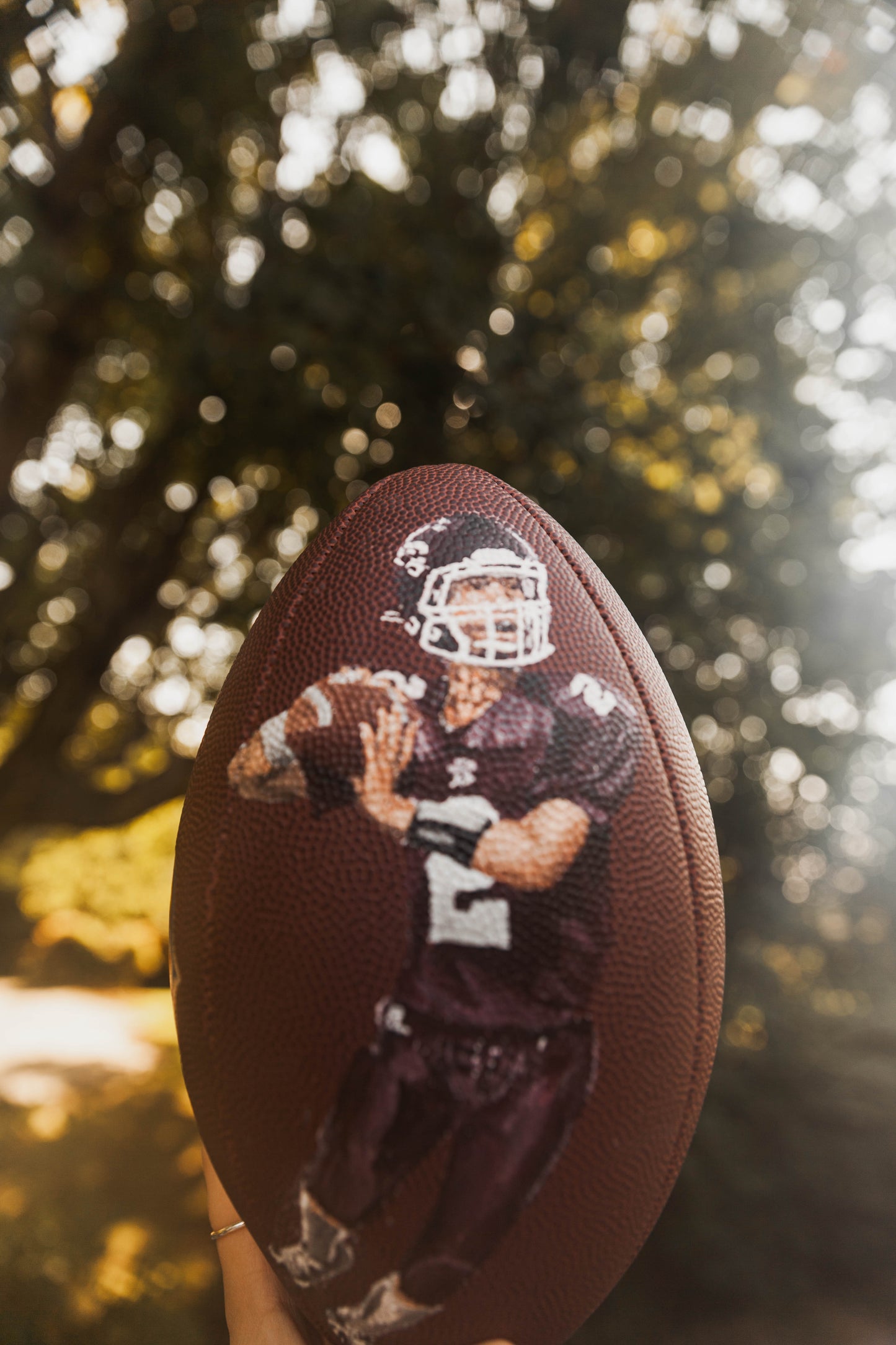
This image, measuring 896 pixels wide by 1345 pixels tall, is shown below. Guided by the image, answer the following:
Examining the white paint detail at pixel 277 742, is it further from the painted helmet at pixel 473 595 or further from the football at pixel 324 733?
the painted helmet at pixel 473 595

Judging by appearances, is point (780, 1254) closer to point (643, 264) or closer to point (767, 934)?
point (767, 934)

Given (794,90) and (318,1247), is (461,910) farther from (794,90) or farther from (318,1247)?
(794,90)

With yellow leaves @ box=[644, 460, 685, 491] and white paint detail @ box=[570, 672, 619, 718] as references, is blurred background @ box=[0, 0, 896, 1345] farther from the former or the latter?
white paint detail @ box=[570, 672, 619, 718]

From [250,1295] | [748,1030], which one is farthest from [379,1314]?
[748,1030]

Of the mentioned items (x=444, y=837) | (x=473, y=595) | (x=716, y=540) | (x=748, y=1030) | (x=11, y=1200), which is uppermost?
(x=716, y=540)

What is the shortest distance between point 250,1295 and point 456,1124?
0.67 metres

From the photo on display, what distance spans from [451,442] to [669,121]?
1802mm

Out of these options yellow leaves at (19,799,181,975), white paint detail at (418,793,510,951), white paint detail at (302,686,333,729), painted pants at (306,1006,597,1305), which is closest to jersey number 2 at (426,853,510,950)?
white paint detail at (418,793,510,951)

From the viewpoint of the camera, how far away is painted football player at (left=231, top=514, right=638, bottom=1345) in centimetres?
100

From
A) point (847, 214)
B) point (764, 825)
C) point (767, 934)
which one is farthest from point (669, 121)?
point (767, 934)

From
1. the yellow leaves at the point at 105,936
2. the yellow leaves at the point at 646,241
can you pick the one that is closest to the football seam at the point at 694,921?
the yellow leaves at the point at 646,241

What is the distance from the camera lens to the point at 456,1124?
3.29 feet

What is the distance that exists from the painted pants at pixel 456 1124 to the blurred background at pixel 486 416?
192cm

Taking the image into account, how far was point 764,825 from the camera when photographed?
3326 millimetres
